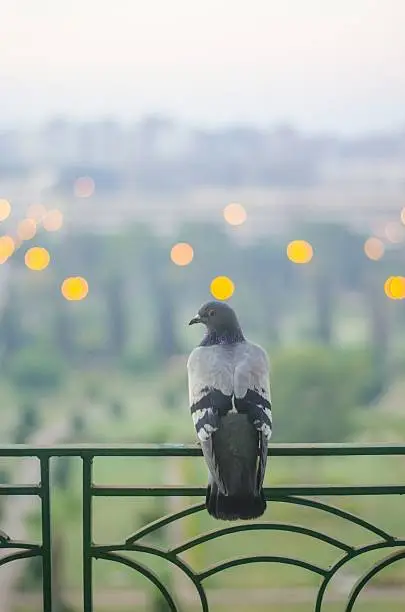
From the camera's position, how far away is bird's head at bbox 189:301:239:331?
1.45 meters

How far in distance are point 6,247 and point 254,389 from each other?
40.9 inches

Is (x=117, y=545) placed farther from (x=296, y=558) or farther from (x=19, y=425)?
(x=19, y=425)

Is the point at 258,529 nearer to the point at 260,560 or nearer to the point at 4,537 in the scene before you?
the point at 260,560

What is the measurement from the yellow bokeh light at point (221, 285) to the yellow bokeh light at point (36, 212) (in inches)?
19.9

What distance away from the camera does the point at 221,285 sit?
2.12 meters

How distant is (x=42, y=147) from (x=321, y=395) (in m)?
1.01

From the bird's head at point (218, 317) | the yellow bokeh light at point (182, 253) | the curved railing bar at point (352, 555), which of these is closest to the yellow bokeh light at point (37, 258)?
the yellow bokeh light at point (182, 253)

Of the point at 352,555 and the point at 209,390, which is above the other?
the point at 209,390

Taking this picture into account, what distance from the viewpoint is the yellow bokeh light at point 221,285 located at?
2.11m

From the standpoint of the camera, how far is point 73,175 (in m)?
2.06

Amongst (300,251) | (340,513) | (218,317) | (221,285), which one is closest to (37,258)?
(221,285)

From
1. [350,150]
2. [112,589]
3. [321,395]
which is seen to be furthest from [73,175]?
[112,589]

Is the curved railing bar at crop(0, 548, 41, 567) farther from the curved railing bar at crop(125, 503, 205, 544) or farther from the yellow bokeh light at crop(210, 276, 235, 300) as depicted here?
the yellow bokeh light at crop(210, 276, 235, 300)

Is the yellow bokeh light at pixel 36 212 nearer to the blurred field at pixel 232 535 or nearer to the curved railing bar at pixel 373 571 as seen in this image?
the blurred field at pixel 232 535
